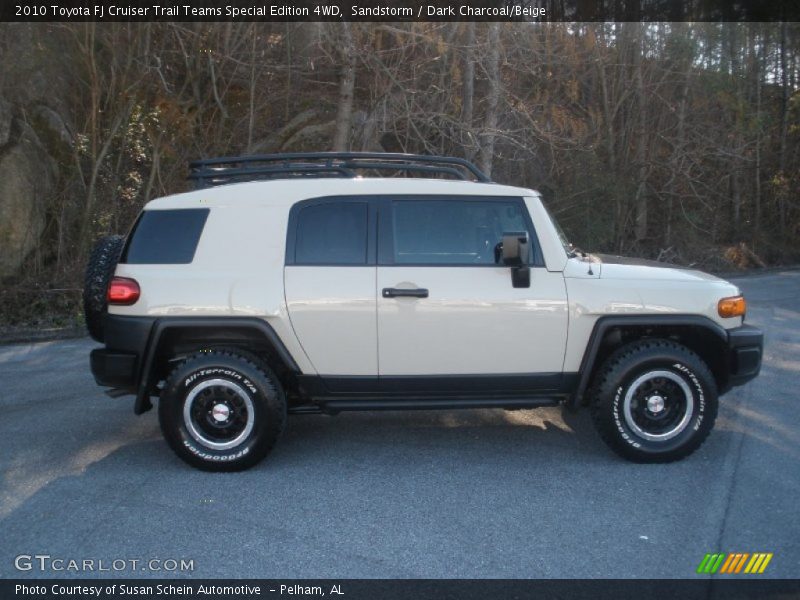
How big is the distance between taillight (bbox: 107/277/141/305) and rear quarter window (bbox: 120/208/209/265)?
148 millimetres

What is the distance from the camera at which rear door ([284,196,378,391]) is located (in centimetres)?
511

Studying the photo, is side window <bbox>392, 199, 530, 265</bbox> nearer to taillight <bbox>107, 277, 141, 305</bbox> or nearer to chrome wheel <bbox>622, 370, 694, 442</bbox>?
chrome wheel <bbox>622, 370, 694, 442</bbox>

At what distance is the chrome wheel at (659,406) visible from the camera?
522 cm

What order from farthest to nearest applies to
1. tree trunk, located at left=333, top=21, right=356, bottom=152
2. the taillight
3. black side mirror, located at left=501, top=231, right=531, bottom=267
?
tree trunk, located at left=333, top=21, right=356, bottom=152
the taillight
black side mirror, located at left=501, top=231, right=531, bottom=267

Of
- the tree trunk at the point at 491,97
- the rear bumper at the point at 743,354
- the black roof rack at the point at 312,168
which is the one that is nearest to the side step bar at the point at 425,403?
the rear bumper at the point at 743,354

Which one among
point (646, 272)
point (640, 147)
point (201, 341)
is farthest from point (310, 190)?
point (640, 147)

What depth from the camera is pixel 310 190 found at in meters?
5.32

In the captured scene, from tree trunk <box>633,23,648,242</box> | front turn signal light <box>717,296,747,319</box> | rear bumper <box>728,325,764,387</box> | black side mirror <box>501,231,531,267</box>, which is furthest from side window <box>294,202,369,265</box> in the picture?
→ tree trunk <box>633,23,648,242</box>

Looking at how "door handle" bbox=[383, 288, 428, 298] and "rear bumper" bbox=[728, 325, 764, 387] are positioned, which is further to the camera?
"rear bumper" bbox=[728, 325, 764, 387]

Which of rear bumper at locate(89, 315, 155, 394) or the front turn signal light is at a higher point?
the front turn signal light

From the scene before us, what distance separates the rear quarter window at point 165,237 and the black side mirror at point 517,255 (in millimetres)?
2066

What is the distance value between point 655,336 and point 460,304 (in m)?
1.50

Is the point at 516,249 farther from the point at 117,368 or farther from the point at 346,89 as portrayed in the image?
the point at 346,89

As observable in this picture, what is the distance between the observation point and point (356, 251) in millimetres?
5211
